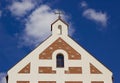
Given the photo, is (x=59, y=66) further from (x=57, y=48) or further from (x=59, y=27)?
(x=59, y=27)

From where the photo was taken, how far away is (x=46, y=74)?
41.9 metres

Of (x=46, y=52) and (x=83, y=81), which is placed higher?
(x=46, y=52)

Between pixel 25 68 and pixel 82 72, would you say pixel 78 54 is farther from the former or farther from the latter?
pixel 25 68

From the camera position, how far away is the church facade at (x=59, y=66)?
41781mm

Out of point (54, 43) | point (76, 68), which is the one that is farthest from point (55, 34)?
point (76, 68)

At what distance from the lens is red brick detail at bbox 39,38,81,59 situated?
42906 millimetres

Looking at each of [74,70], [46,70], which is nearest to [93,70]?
[74,70]

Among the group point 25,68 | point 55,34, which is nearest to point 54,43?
point 55,34

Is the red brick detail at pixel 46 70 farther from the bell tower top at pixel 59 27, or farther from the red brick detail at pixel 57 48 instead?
the bell tower top at pixel 59 27

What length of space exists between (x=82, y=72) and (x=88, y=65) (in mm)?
967

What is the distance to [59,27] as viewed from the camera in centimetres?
4512

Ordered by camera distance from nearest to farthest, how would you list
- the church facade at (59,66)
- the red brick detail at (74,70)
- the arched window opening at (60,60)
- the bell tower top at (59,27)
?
the church facade at (59,66)
the red brick detail at (74,70)
the arched window opening at (60,60)
the bell tower top at (59,27)

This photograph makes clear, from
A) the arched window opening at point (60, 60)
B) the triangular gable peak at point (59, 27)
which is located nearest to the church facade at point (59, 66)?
the arched window opening at point (60, 60)

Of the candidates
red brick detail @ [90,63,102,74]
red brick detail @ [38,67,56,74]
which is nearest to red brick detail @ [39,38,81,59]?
red brick detail @ [38,67,56,74]
